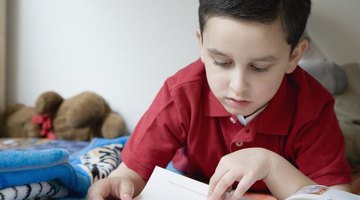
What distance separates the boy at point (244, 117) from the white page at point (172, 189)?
0.02 meters

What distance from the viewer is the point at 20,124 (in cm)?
141

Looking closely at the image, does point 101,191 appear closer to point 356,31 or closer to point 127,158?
point 127,158

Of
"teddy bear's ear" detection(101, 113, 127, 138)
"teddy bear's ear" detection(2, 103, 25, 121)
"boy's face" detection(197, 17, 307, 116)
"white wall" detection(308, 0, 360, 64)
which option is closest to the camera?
"boy's face" detection(197, 17, 307, 116)

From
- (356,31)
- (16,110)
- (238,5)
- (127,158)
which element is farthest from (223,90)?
(16,110)

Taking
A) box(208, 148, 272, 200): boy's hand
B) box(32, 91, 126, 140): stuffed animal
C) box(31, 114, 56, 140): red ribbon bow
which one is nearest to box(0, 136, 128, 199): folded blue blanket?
box(208, 148, 272, 200): boy's hand

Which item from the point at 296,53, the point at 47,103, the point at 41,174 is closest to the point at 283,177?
the point at 296,53

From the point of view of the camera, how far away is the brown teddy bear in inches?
51.8

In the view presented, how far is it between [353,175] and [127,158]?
0.53 metres

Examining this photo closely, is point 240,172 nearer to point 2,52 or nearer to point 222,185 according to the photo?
point 222,185

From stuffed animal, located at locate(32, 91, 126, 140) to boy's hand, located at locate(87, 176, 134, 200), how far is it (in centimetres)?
60

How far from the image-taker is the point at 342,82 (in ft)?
3.73

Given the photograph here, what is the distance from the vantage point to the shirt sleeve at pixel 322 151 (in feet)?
2.54

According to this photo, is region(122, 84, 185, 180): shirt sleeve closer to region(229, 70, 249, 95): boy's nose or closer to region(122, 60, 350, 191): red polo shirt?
region(122, 60, 350, 191): red polo shirt

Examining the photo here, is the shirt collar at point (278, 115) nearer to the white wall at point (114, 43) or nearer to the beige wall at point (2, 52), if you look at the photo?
the white wall at point (114, 43)
